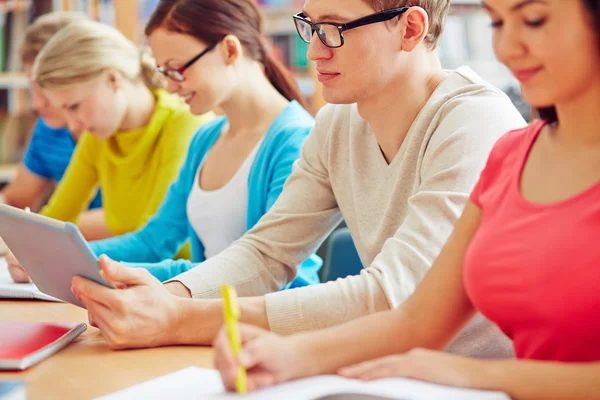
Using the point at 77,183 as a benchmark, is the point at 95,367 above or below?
above

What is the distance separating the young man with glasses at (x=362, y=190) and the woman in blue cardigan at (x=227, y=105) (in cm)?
27

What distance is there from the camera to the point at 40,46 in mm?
2789

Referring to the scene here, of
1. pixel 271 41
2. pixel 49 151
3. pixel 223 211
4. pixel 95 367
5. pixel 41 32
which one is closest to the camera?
pixel 95 367

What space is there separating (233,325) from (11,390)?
249 mm

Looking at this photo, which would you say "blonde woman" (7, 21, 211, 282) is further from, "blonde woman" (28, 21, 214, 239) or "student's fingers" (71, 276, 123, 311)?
"student's fingers" (71, 276, 123, 311)

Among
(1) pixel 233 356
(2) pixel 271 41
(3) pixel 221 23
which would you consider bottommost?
(2) pixel 271 41

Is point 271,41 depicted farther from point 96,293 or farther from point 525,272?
point 525,272

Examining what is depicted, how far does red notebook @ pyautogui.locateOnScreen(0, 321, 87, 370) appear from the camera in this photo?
1066 millimetres

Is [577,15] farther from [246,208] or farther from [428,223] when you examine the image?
[246,208]

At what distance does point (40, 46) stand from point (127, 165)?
0.68 metres

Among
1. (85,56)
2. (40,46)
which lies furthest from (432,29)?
(40,46)

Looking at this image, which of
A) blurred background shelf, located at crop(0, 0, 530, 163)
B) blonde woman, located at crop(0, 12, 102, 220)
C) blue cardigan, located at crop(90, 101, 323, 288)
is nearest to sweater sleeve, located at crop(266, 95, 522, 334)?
blue cardigan, located at crop(90, 101, 323, 288)

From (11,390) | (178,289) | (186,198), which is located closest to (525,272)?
(11,390)

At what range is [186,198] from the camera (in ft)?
6.82
